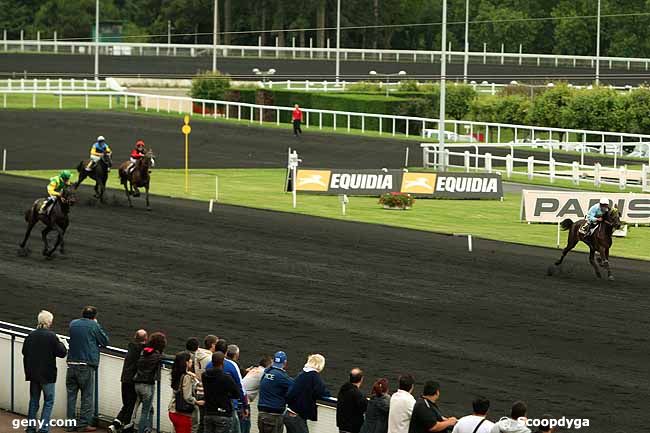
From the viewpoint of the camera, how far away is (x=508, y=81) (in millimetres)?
85312

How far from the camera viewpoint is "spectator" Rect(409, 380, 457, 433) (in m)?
12.4

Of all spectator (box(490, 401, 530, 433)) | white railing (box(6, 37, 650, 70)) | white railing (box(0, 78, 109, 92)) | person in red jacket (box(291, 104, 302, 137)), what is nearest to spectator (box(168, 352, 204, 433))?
spectator (box(490, 401, 530, 433))

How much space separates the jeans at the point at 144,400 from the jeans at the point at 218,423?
1.20 meters

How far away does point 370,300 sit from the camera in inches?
908

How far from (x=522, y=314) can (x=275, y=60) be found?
67.8m

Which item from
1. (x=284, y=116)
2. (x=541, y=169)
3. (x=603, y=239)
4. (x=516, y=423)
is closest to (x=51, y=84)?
(x=284, y=116)

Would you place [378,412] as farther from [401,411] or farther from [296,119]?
[296,119]

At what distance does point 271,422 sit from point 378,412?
1.37m

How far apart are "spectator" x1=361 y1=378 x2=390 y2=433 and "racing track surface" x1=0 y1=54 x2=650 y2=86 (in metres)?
64.7

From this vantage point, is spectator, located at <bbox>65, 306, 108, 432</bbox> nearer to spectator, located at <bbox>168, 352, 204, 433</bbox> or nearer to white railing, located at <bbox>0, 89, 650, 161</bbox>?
spectator, located at <bbox>168, 352, 204, 433</bbox>

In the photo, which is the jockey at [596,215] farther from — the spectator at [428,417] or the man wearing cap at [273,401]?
the spectator at [428,417]

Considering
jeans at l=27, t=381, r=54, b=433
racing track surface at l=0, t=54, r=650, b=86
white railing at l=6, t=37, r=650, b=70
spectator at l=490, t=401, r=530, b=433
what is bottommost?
jeans at l=27, t=381, r=54, b=433

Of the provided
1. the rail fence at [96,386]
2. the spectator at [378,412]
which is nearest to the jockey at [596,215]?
the rail fence at [96,386]

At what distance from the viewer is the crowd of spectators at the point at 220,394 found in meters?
12.7
